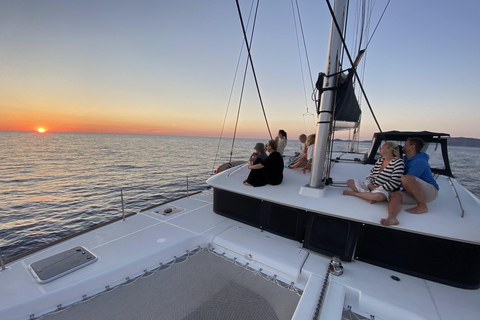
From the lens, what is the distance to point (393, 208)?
2.41m

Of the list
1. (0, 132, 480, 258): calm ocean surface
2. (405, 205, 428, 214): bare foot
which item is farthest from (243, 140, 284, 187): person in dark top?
(0, 132, 480, 258): calm ocean surface

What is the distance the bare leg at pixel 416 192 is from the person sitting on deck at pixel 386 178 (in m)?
0.11

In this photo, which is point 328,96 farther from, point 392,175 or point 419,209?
point 419,209

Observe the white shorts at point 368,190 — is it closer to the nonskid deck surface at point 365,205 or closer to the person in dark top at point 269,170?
the nonskid deck surface at point 365,205

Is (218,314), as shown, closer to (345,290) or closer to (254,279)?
(254,279)

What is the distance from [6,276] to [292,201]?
3675mm

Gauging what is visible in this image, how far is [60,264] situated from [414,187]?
4.56 meters

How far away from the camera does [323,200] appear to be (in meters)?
2.86

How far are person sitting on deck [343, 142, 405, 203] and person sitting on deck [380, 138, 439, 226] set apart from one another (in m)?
0.10

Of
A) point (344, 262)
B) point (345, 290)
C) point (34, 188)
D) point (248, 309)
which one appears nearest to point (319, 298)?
point (345, 290)

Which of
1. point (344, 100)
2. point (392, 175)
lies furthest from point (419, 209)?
point (344, 100)

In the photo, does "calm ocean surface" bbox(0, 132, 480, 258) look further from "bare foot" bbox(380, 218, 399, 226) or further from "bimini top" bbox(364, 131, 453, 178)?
"bare foot" bbox(380, 218, 399, 226)

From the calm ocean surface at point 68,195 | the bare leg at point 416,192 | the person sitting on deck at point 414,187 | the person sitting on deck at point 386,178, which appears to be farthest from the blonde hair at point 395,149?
the calm ocean surface at point 68,195

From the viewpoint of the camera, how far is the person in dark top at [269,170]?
3.46m
